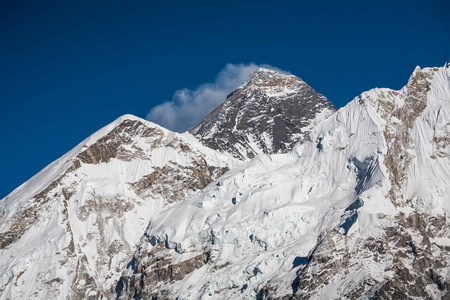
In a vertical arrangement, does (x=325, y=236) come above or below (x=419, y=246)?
above

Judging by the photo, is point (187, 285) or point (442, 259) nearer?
point (442, 259)

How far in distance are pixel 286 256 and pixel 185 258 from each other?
29773 millimetres

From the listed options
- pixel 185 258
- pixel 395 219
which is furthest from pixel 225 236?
pixel 395 219

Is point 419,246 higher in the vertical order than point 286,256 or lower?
lower

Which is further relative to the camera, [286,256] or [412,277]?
[286,256]

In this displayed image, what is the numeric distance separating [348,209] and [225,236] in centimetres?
3342

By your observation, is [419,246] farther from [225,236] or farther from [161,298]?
[161,298]

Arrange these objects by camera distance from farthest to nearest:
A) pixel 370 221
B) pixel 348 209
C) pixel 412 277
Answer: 1. pixel 348 209
2. pixel 370 221
3. pixel 412 277

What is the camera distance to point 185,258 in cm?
19938

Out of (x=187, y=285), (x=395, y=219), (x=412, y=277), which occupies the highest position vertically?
(x=187, y=285)

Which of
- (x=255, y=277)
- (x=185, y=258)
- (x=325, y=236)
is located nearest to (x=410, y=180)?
(x=325, y=236)

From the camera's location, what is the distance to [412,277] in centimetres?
16750

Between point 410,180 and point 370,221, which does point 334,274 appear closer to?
point 370,221

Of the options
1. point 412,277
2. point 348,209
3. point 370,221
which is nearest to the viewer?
point 412,277
